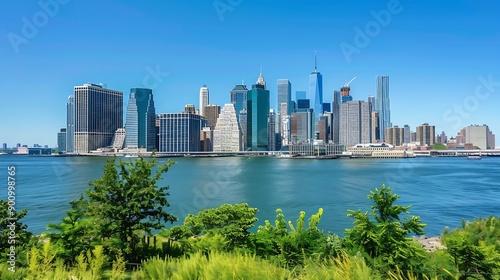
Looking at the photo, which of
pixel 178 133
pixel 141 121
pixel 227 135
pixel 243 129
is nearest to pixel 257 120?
pixel 227 135

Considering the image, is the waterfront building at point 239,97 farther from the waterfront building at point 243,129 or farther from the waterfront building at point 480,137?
the waterfront building at point 480,137

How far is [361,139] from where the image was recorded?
169 m

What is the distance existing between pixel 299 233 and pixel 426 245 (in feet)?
29.6

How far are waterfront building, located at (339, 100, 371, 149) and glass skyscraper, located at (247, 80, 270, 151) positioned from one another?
43.3 metres

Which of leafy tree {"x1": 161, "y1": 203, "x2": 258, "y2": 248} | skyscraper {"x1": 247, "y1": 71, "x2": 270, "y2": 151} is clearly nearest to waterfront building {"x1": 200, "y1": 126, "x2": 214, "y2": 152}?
skyscraper {"x1": 247, "y1": 71, "x2": 270, "y2": 151}

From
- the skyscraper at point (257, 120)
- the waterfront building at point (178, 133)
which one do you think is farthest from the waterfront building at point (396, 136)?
the waterfront building at point (178, 133)

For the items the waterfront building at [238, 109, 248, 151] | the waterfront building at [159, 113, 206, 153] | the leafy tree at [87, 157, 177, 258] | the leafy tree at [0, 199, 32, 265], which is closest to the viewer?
the leafy tree at [0, 199, 32, 265]

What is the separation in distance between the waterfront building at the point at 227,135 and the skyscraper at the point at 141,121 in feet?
82.0

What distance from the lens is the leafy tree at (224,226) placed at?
12148 millimetres

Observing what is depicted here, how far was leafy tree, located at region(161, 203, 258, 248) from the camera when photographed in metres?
12.1

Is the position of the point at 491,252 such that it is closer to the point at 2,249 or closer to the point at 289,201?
the point at 2,249

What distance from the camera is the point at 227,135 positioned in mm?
143875

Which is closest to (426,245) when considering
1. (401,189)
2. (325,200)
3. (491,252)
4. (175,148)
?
(491,252)

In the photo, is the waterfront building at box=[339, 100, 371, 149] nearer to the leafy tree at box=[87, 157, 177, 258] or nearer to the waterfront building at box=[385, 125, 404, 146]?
the waterfront building at box=[385, 125, 404, 146]
